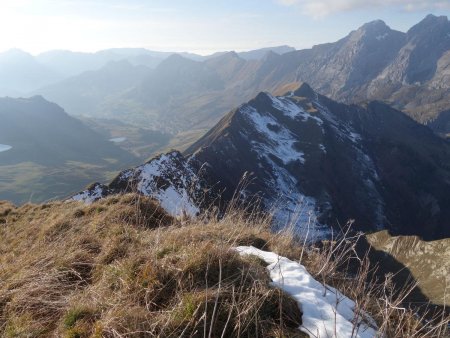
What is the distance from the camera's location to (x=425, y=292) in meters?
86.9

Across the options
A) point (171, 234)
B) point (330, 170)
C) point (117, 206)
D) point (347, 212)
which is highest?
point (171, 234)

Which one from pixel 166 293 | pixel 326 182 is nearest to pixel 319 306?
pixel 166 293

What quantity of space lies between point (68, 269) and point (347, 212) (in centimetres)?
16739

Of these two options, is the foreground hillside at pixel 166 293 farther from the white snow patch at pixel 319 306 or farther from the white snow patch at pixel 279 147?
the white snow patch at pixel 279 147

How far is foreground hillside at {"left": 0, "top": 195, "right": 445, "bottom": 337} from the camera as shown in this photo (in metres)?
4.57

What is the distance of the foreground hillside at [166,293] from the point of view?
15.0 feet

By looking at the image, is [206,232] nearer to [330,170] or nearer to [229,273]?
[229,273]

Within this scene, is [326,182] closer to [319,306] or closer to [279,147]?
[279,147]

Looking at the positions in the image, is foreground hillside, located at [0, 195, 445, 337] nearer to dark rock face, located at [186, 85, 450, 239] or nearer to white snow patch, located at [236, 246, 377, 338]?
white snow patch, located at [236, 246, 377, 338]

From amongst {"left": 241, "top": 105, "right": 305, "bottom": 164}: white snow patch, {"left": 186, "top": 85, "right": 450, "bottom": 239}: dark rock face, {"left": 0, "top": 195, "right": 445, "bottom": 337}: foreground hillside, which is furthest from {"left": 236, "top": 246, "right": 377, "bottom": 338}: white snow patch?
{"left": 241, "top": 105, "right": 305, "bottom": 164}: white snow patch

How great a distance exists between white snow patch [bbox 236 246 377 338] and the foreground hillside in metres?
0.03

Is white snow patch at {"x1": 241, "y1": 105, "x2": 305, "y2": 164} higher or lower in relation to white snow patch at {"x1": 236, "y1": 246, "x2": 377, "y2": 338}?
lower

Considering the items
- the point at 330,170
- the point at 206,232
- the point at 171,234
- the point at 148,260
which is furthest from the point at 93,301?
the point at 330,170

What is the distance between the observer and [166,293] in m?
5.24
